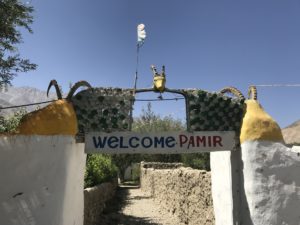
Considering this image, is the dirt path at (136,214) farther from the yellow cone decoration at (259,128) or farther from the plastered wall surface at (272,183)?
the yellow cone decoration at (259,128)

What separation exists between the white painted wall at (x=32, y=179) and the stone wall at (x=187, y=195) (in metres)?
5.87

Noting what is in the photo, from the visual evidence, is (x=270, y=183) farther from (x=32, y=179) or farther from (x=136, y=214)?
(x=136, y=214)

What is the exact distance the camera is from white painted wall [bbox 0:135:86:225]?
7.21 metres

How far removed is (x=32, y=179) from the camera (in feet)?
24.0

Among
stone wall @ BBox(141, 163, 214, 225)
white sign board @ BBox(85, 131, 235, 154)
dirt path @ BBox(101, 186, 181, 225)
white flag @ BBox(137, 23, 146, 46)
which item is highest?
white flag @ BBox(137, 23, 146, 46)

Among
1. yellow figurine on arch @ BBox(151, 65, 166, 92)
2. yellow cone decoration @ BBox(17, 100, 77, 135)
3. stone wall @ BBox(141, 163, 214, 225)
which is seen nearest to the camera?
yellow cone decoration @ BBox(17, 100, 77, 135)

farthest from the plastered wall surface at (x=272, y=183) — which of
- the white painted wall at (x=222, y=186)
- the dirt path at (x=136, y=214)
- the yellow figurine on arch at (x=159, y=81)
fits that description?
the dirt path at (x=136, y=214)

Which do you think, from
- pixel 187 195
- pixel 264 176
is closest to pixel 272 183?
pixel 264 176

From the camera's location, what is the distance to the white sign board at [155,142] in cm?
834

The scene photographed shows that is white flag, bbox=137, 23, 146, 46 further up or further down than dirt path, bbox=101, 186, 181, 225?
further up

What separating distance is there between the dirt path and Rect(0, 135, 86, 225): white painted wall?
9160mm

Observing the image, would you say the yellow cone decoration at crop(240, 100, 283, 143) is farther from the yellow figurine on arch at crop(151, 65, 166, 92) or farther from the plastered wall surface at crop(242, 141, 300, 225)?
the yellow figurine on arch at crop(151, 65, 166, 92)

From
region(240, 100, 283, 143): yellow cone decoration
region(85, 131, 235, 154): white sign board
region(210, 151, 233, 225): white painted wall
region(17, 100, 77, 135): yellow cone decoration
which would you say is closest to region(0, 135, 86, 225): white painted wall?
region(17, 100, 77, 135): yellow cone decoration

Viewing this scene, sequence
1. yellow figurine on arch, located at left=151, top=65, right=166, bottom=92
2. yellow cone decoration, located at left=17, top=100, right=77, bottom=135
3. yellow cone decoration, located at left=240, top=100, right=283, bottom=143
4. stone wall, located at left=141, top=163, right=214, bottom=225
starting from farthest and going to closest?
stone wall, located at left=141, top=163, right=214, bottom=225
yellow figurine on arch, located at left=151, top=65, right=166, bottom=92
yellow cone decoration, located at left=240, top=100, right=283, bottom=143
yellow cone decoration, located at left=17, top=100, right=77, bottom=135
